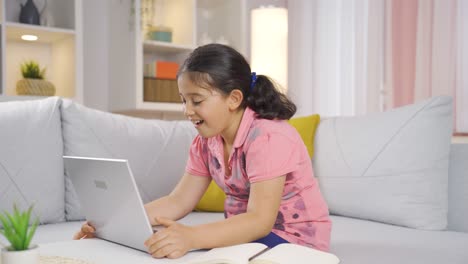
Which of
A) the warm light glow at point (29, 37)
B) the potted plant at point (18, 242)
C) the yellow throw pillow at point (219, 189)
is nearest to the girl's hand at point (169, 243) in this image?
the potted plant at point (18, 242)

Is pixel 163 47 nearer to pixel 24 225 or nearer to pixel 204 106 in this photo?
pixel 204 106

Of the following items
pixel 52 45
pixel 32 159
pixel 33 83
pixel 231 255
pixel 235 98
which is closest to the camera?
pixel 231 255

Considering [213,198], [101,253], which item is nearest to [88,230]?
[101,253]

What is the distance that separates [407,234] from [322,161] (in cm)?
48

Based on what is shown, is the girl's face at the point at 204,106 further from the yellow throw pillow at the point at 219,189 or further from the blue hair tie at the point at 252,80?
the yellow throw pillow at the point at 219,189

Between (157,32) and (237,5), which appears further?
(237,5)

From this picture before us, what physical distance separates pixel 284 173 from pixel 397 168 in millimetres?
774

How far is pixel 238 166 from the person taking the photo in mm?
1215

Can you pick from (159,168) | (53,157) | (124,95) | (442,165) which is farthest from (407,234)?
(124,95)

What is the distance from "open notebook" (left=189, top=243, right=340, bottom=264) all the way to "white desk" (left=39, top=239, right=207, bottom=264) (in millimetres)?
73

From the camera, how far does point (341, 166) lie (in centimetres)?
189

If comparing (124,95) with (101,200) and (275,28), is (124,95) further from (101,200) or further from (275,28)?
(101,200)

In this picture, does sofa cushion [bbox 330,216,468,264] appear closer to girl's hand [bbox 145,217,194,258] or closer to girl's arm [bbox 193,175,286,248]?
girl's arm [bbox 193,175,286,248]

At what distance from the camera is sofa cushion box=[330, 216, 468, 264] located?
1.27 meters
